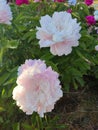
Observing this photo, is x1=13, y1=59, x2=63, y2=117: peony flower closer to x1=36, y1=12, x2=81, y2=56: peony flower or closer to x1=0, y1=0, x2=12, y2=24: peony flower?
x1=36, y1=12, x2=81, y2=56: peony flower

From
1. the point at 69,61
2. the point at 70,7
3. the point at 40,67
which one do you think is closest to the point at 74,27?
the point at 69,61

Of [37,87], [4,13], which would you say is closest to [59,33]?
[4,13]

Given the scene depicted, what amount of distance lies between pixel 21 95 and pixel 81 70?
912 millimetres

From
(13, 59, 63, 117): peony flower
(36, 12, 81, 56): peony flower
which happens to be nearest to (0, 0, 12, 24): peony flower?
(36, 12, 81, 56): peony flower

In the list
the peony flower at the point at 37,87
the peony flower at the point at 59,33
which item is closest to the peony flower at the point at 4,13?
the peony flower at the point at 59,33

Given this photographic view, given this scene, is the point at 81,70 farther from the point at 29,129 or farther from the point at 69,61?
the point at 29,129

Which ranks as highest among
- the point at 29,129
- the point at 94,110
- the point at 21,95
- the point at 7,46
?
the point at 21,95

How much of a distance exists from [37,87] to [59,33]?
538 mm

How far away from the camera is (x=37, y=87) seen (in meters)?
1.91

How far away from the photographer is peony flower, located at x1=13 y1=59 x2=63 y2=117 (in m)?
1.86

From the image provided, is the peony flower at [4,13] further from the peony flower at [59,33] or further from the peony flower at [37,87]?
the peony flower at [37,87]

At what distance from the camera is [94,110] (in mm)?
2811

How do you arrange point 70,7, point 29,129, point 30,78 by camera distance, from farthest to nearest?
point 70,7 → point 29,129 → point 30,78

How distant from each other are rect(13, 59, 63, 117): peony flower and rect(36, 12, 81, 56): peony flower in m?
0.45
